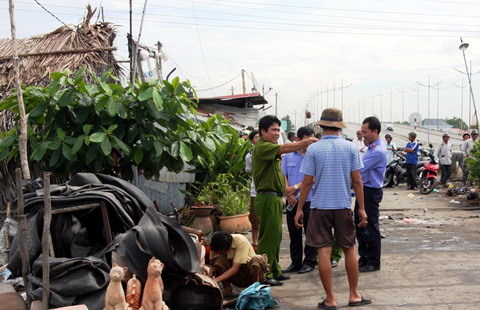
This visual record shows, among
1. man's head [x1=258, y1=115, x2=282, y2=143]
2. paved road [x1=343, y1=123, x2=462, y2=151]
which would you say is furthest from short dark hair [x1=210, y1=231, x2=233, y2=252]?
paved road [x1=343, y1=123, x2=462, y2=151]

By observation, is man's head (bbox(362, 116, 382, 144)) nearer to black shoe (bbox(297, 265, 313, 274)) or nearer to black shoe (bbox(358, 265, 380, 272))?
black shoe (bbox(358, 265, 380, 272))

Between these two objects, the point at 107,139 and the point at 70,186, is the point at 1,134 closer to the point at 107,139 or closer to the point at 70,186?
the point at 107,139

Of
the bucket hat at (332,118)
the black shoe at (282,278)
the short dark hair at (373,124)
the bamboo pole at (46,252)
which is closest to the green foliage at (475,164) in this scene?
the short dark hair at (373,124)

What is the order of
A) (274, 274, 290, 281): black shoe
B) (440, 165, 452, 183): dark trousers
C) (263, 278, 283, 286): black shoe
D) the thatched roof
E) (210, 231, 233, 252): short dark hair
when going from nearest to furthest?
(210, 231, 233, 252): short dark hair, (263, 278, 283, 286): black shoe, (274, 274, 290, 281): black shoe, the thatched roof, (440, 165, 452, 183): dark trousers

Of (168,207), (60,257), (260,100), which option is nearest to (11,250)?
(60,257)

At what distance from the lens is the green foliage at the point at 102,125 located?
753cm

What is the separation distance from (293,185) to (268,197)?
0.95 m

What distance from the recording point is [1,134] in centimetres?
859

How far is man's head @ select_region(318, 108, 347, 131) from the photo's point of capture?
6382 millimetres

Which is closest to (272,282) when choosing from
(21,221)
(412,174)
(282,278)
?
(282,278)

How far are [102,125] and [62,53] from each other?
227cm

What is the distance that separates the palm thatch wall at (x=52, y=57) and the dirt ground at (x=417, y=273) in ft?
13.0

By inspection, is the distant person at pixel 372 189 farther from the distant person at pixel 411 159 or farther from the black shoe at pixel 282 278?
the distant person at pixel 411 159

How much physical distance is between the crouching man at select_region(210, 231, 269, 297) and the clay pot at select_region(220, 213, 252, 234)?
14.1 feet
